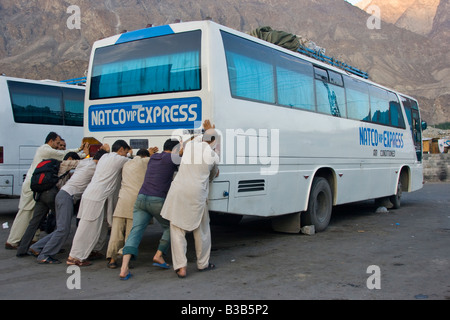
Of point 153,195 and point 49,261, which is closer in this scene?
point 153,195

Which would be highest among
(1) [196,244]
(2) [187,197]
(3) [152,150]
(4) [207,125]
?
(4) [207,125]

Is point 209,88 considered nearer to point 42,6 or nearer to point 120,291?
point 120,291

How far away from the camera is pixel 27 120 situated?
11.0 meters

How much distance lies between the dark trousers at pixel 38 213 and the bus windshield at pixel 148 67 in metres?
1.75

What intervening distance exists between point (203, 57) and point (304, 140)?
2.67 metres

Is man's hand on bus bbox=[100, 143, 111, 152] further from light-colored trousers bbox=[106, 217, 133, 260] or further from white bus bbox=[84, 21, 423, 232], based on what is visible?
light-colored trousers bbox=[106, 217, 133, 260]

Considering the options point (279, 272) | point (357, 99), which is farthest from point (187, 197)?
point (357, 99)

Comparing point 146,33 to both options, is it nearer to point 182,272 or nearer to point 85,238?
point 85,238

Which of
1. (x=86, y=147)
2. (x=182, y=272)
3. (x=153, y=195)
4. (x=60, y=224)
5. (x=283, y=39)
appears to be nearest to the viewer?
(x=182, y=272)

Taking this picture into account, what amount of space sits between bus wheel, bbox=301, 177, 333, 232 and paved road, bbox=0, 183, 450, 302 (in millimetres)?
249

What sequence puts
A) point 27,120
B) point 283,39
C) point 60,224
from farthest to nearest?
1. point 27,120
2. point 283,39
3. point 60,224

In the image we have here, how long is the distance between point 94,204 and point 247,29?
116 m

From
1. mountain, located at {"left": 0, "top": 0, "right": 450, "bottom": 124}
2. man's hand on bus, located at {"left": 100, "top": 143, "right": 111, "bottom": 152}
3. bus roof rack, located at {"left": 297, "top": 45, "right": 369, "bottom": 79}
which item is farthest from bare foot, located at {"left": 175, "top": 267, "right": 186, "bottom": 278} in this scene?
mountain, located at {"left": 0, "top": 0, "right": 450, "bottom": 124}

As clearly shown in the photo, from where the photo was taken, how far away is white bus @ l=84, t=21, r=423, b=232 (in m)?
6.47
